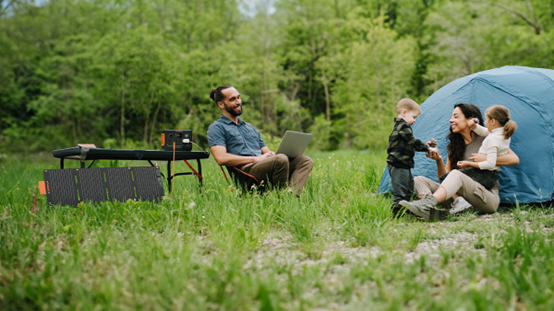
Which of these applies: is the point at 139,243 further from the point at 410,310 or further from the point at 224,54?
the point at 224,54

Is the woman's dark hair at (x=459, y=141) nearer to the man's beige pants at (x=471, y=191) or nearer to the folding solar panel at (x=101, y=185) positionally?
the man's beige pants at (x=471, y=191)

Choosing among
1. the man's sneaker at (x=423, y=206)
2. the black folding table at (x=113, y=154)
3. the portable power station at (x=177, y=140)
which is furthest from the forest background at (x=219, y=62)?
the black folding table at (x=113, y=154)

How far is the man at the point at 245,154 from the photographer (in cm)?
365

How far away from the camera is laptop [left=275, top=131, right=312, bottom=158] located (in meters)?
3.63

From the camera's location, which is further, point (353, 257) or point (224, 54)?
point (224, 54)

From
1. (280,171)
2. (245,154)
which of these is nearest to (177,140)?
(245,154)

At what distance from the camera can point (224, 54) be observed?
1477cm

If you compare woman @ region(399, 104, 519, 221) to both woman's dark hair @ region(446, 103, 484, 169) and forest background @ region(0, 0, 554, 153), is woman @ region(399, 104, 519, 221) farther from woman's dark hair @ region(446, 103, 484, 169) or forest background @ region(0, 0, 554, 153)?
forest background @ region(0, 0, 554, 153)

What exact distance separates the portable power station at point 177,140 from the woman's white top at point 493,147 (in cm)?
302

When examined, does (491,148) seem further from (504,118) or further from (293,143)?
(293,143)

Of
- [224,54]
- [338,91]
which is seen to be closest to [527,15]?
[338,91]

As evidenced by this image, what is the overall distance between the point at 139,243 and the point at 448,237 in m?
2.29

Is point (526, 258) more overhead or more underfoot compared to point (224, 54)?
more underfoot

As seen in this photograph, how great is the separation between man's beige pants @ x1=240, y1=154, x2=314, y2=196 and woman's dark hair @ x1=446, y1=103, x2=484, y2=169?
4.91ft
